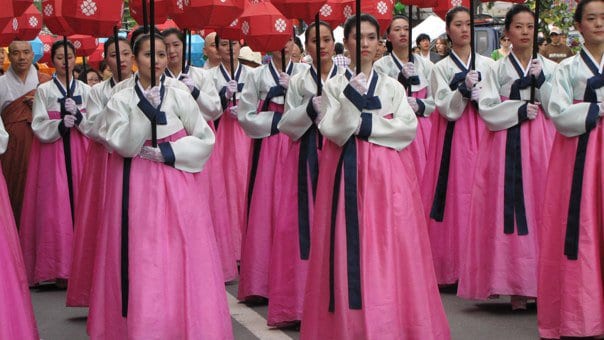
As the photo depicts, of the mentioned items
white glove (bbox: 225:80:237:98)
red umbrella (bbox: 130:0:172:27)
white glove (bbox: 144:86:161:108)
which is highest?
red umbrella (bbox: 130:0:172:27)

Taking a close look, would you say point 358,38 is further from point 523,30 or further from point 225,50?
point 225,50

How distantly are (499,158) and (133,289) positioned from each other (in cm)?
296

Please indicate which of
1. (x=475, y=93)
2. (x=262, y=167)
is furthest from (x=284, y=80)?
(x=475, y=93)

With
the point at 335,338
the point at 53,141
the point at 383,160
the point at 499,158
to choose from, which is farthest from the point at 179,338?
the point at 53,141

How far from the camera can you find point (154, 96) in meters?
7.20

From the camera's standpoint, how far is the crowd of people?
6.92 meters

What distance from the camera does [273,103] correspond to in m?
9.66

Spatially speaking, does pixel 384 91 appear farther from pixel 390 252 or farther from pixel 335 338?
pixel 335 338

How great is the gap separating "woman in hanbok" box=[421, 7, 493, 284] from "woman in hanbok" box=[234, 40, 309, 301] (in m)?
1.24

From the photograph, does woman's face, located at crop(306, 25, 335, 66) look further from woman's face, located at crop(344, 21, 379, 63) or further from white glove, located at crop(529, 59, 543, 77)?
white glove, located at crop(529, 59, 543, 77)

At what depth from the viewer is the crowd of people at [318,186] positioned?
692cm

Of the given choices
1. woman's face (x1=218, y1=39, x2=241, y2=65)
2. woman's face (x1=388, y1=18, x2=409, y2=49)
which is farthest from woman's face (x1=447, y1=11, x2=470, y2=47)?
woman's face (x1=218, y1=39, x2=241, y2=65)

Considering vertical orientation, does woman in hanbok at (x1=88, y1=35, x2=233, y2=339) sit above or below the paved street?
above

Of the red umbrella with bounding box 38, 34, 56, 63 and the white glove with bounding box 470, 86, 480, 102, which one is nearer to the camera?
the white glove with bounding box 470, 86, 480, 102
